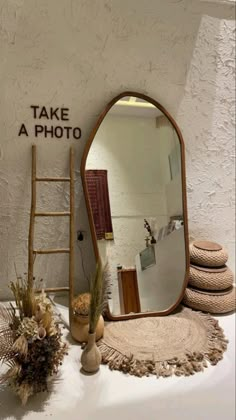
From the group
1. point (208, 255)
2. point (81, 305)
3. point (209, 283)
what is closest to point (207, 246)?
point (208, 255)

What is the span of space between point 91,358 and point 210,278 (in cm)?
62

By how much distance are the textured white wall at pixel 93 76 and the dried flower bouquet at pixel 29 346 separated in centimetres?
50

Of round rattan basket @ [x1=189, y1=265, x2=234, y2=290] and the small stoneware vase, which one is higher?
round rattan basket @ [x1=189, y1=265, x2=234, y2=290]

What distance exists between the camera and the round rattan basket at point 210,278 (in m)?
1.32

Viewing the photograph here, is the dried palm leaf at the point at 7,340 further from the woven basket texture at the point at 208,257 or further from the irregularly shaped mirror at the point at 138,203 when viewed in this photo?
the woven basket texture at the point at 208,257

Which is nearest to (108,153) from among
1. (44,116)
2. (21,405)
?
(44,116)

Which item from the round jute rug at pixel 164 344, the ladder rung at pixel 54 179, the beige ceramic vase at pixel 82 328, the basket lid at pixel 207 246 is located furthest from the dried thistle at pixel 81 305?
the basket lid at pixel 207 246

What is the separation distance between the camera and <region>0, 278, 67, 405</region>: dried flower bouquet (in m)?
0.81

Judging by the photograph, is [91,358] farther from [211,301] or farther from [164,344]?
[211,301]

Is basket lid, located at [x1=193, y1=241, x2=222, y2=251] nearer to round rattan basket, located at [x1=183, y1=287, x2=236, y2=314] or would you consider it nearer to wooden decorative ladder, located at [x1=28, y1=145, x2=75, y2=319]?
round rattan basket, located at [x1=183, y1=287, x2=236, y2=314]

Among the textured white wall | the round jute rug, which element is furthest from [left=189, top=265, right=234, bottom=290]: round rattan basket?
the textured white wall

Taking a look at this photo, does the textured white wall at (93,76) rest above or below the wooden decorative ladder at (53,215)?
above

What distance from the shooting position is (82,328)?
108 cm

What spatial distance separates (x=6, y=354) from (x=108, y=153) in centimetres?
81
